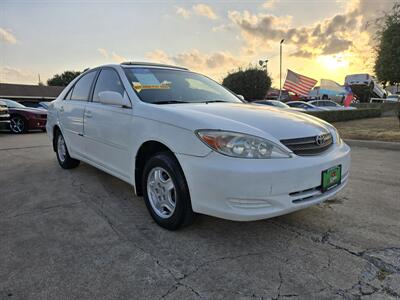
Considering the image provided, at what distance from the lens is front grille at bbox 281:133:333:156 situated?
100 inches

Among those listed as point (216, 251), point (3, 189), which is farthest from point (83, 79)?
point (216, 251)

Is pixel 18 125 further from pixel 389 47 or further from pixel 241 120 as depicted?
pixel 389 47

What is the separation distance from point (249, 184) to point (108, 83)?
2419 mm

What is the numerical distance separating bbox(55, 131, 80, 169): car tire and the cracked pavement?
4.01ft

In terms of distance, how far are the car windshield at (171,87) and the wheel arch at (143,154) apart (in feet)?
1.56

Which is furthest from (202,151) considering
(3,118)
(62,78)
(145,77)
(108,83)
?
(62,78)

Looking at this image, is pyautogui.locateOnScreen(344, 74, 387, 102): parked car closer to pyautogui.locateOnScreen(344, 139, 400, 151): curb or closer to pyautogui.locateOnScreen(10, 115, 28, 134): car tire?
pyautogui.locateOnScreen(344, 139, 400, 151): curb

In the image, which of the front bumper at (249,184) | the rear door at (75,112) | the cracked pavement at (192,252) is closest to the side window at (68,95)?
the rear door at (75,112)

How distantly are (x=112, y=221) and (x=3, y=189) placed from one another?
6.91 feet

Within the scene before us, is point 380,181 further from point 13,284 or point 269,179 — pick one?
point 13,284

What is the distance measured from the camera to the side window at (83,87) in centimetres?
436

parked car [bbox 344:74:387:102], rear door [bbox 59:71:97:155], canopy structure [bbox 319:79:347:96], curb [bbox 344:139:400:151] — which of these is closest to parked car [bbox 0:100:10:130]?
rear door [bbox 59:71:97:155]

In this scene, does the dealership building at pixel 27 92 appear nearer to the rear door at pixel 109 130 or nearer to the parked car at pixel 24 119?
the parked car at pixel 24 119

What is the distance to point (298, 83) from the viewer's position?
79.4 feet
